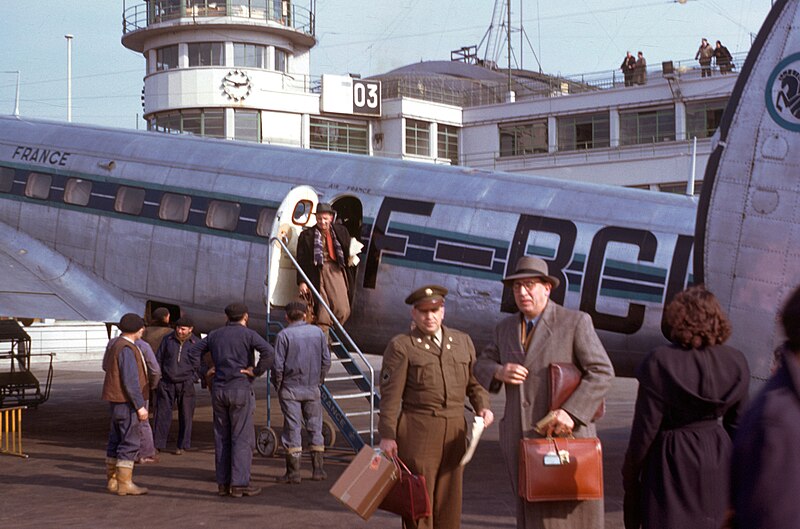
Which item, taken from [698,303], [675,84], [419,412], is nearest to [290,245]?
[419,412]

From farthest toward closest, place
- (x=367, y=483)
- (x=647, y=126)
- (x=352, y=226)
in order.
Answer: (x=647, y=126), (x=352, y=226), (x=367, y=483)

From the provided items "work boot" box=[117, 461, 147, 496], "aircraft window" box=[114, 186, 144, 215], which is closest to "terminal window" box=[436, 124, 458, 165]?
"aircraft window" box=[114, 186, 144, 215]

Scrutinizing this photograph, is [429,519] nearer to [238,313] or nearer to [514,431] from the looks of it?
[514,431]

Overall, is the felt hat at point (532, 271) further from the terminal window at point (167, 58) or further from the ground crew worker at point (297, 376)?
the terminal window at point (167, 58)

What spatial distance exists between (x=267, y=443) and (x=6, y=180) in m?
7.42

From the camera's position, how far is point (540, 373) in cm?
689

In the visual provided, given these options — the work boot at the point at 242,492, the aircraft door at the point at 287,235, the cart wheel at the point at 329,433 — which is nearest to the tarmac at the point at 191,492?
the work boot at the point at 242,492

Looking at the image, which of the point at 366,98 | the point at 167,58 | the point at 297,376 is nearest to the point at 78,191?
the point at 297,376

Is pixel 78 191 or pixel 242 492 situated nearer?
pixel 242 492

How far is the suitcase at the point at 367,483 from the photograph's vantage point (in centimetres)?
733

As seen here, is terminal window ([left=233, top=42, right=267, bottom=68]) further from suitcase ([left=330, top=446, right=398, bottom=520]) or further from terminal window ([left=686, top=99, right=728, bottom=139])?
suitcase ([left=330, top=446, right=398, bottom=520])

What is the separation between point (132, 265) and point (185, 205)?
145 cm

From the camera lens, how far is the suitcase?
289 inches

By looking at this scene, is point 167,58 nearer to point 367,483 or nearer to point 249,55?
point 249,55
